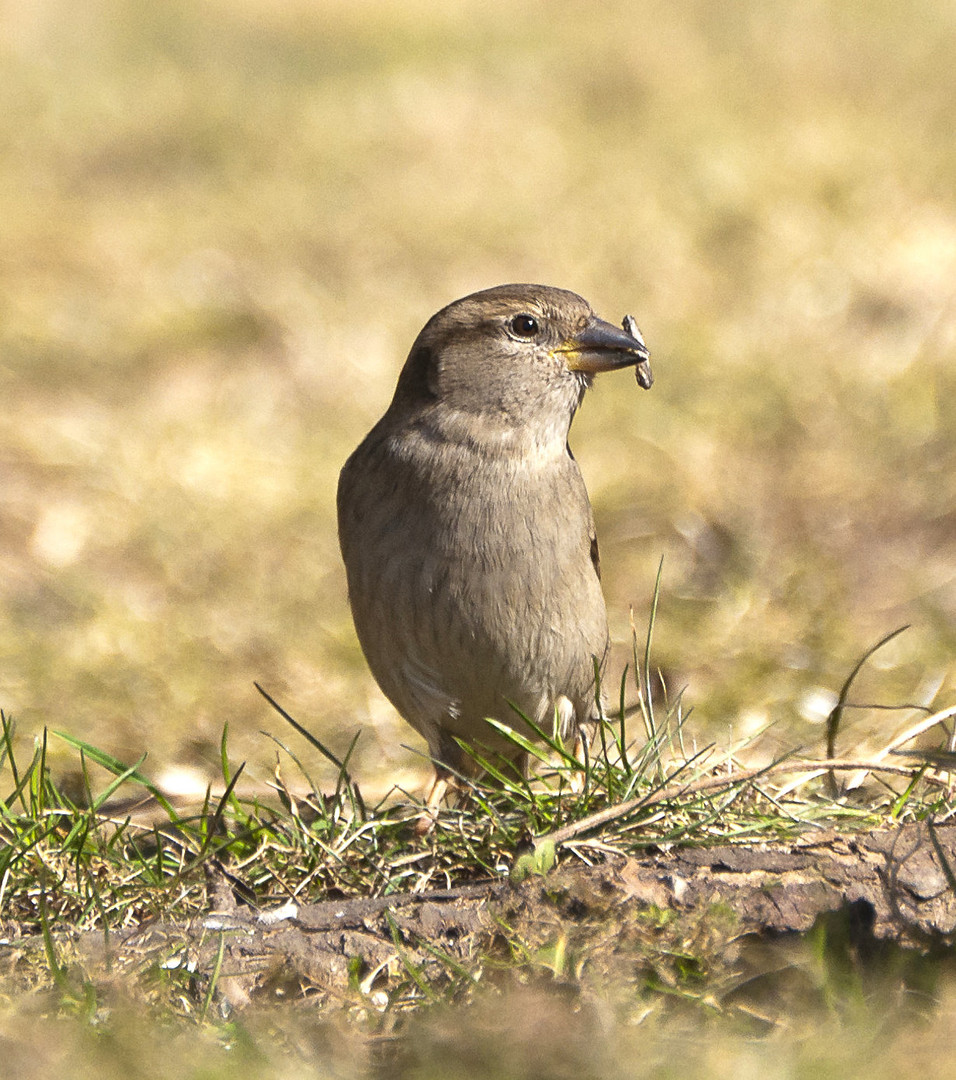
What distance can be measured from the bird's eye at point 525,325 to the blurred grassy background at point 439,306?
61.6 inches

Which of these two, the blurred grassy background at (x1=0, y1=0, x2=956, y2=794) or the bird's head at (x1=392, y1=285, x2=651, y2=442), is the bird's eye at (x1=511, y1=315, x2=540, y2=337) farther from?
the blurred grassy background at (x1=0, y1=0, x2=956, y2=794)

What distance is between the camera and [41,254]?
385 inches

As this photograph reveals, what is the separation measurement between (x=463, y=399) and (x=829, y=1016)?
229 centimetres

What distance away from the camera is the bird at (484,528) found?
14.0 feet

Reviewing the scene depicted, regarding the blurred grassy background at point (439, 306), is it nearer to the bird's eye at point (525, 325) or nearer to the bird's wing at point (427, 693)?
the bird's wing at point (427, 693)

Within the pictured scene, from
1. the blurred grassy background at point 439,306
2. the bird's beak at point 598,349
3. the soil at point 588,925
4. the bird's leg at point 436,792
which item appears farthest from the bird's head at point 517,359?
the soil at point 588,925

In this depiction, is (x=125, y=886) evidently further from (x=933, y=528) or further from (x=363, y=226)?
(x=363, y=226)

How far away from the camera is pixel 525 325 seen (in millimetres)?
4590

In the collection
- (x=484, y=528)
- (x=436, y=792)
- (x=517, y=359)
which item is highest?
(x=517, y=359)

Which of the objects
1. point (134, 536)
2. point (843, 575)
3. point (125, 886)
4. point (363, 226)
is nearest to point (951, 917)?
point (125, 886)

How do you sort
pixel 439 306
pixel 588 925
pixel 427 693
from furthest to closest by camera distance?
pixel 439 306
pixel 427 693
pixel 588 925

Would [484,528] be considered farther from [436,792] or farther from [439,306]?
[439,306]

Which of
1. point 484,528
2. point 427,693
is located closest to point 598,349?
point 484,528

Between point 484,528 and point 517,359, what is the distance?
57 centimetres
